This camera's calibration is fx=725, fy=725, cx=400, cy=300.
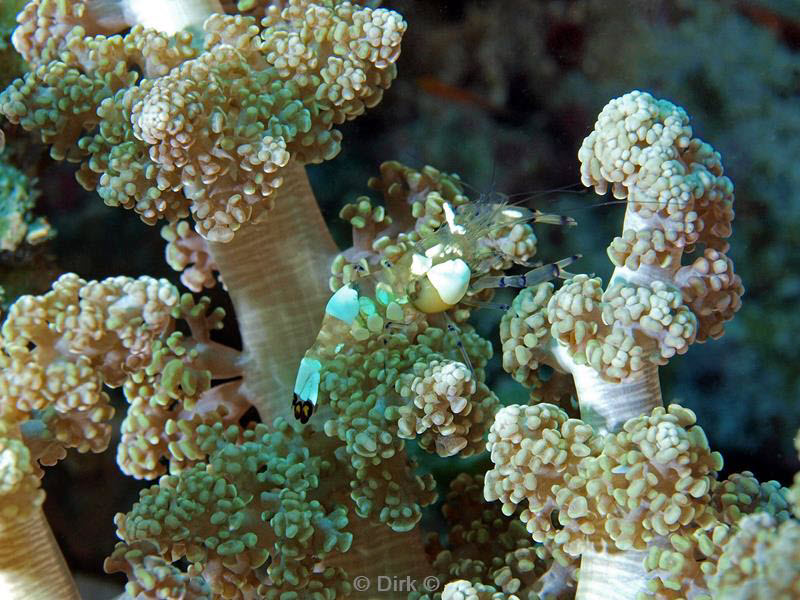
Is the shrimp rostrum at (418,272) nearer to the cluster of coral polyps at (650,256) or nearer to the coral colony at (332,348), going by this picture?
the coral colony at (332,348)

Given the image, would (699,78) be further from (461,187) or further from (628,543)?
(628,543)

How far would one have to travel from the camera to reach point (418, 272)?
238 centimetres

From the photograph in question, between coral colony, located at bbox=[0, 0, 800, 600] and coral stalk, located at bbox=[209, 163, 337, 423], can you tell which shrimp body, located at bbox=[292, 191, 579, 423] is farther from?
coral stalk, located at bbox=[209, 163, 337, 423]

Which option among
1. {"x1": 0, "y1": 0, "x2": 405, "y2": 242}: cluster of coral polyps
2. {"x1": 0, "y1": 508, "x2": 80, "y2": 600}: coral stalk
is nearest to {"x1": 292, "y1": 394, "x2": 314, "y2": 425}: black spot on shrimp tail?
{"x1": 0, "y1": 0, "x2": 405, "y2": 242}: cluster of coral polyps

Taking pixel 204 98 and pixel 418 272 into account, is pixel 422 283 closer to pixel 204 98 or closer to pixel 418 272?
pixel 418 272

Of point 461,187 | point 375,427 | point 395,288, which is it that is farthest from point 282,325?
point 461,187

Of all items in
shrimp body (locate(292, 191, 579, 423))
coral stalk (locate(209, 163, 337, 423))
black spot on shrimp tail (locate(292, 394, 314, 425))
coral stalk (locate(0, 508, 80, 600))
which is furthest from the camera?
coral stalk (locate(209, 163, 337, 423))

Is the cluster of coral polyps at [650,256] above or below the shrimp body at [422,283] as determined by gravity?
above

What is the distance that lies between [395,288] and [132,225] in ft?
4.97

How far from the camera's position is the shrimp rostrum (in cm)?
233

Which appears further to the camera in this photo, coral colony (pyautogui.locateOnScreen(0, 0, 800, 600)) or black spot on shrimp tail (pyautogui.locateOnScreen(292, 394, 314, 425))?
black spot on shrimp tail (pyautogui.locateOnScreen(292, 394, 314, 425))

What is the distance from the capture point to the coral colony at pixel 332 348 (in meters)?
1.80

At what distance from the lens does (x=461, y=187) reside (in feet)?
8.77

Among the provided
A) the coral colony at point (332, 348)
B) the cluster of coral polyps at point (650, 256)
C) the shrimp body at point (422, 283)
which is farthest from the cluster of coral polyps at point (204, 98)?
the cluster of coral polyps at point (650, 256)
